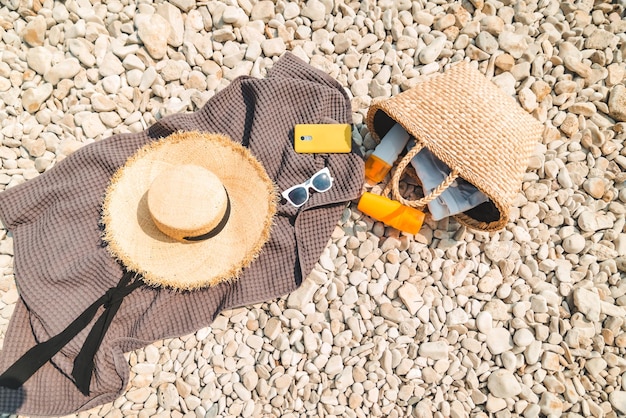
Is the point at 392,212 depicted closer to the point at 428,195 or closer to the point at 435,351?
the point at 428,195

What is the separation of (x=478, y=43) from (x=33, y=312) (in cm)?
283

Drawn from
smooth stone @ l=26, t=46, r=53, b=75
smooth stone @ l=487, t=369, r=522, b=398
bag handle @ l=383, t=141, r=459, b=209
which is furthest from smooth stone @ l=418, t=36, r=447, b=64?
smooth stone @ l=26, t=46, r=53, b=75

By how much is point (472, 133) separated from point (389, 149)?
471mm

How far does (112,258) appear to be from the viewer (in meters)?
2.36

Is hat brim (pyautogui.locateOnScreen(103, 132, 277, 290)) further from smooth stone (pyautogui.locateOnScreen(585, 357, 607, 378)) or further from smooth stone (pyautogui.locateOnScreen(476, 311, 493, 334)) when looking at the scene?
smooth stone (pyautogui.locateOnScreen(585, 357, 607, 378))

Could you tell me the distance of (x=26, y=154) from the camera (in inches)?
→ 104

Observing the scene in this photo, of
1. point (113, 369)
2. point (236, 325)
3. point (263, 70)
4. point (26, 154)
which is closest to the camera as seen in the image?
point (113, 369)

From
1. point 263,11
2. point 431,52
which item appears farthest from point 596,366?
point 263,11

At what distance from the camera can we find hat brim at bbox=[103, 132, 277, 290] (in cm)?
229

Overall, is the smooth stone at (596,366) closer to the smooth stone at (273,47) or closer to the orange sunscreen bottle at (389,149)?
the orange sunscreen bottle at (389,149)

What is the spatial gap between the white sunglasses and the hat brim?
0.11 meters

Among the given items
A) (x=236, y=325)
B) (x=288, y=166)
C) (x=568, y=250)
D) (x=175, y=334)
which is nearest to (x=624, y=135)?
(x=568, y=250)

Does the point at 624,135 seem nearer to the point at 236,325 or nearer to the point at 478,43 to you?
the point at 478,43

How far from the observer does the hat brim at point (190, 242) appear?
90.0 inches
